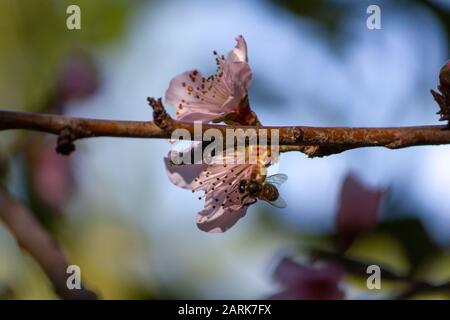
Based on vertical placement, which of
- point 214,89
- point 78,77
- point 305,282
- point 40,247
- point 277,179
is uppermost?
point 78,77

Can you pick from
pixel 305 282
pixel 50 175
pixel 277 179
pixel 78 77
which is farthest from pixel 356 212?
pixel 78 77

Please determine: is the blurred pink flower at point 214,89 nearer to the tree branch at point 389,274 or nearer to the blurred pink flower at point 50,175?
the tree branch at point 389,274

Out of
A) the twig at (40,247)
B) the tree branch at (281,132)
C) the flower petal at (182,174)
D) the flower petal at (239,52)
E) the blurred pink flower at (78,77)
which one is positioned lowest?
the twig at (40,247)

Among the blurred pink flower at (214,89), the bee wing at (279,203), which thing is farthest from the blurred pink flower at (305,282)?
the blurred pink flower at (214,89)

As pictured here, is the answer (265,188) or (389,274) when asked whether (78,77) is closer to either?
(265,188)

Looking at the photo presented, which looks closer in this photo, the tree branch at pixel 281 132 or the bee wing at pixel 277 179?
the tree branch at pixel 281 132

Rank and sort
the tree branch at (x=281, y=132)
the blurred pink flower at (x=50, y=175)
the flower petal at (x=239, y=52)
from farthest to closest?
1. the blurred pink flower at (x=50, y=175)
2. the flower petal at (x=239, y=52)
3. the tree branch at (x=281, y=132)
